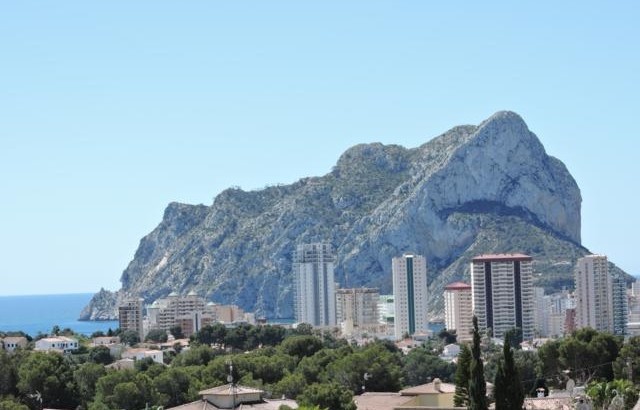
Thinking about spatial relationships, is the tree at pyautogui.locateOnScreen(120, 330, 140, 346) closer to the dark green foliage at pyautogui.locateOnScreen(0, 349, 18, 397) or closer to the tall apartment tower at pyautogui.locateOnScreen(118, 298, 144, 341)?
the tall apartment tower at pyautogui.locateOnScreen(118, 298, 144, 341)

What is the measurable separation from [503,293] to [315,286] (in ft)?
145

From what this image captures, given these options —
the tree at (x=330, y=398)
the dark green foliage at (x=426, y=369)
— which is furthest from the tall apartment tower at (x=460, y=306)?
the tree at (x=330, y=398)

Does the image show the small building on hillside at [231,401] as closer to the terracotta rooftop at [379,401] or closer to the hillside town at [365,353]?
the hillside town at [365,353]

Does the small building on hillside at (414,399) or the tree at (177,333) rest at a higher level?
the small building on hillside at (414,399)

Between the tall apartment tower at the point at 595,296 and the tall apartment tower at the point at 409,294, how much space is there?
902 inches

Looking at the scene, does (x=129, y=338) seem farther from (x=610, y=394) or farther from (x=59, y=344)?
(x=610, y=394)

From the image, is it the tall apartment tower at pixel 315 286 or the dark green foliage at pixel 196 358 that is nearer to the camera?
the dark green foliage at pixel 196 358

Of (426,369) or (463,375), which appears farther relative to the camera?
(426,369)

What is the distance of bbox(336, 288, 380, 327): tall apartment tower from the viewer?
164875 mm

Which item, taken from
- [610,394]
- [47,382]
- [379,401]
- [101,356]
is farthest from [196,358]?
[610,394]

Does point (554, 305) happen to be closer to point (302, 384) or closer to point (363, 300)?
point (363, 300)

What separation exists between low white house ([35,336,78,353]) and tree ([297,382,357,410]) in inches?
1682

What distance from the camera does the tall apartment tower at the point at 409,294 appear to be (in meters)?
156

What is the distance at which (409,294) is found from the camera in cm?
15788
